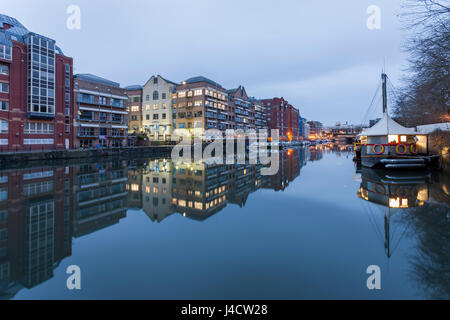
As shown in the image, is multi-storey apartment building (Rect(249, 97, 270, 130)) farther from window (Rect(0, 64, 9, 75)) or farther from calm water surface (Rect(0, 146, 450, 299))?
calm water surface (Rect(0, 146, 450, 299))

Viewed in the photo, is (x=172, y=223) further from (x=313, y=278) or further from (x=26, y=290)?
(x=313, y=278)

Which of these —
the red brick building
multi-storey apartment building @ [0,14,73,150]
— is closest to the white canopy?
multi-storey apartment building @ [0,14,73,150]

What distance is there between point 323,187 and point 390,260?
10.8 m

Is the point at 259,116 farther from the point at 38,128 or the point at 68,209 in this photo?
the point at 68,209

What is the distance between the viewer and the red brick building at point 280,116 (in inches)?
4759

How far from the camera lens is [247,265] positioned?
5.38m

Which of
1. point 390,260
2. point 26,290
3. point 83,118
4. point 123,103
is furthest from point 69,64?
point 390,260

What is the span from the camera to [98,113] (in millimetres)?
53844

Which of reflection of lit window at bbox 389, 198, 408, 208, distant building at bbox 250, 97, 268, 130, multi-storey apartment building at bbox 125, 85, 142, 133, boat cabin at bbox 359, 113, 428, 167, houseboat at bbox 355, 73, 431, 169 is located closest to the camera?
reflection of lit window at bbox 389, 198, 408, 208

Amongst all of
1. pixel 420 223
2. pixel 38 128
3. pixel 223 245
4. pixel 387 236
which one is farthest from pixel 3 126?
pixel 420 223

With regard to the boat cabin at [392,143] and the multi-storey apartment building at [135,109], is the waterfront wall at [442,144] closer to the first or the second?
the boat cabin at [392,143]

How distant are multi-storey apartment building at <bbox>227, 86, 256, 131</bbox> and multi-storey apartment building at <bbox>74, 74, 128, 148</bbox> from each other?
37.1 metres

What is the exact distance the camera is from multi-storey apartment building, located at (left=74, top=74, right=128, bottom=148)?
5000 cm

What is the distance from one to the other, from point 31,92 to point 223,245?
47.4 metres
